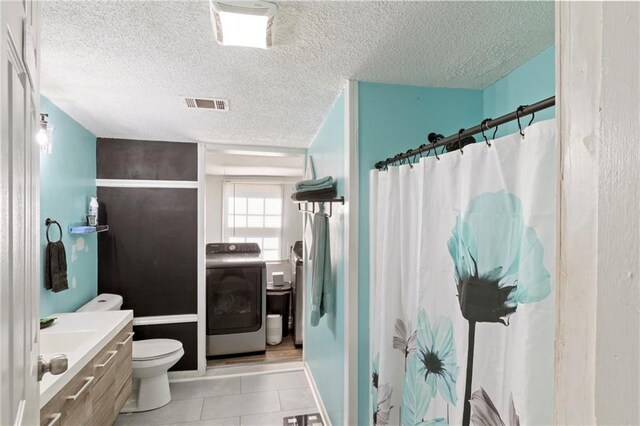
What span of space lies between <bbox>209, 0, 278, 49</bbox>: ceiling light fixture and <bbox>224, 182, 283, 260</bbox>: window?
4.11 meters

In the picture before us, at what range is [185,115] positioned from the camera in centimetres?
220

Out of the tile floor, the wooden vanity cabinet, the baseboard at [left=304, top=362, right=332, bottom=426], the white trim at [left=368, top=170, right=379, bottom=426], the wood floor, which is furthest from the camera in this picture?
the wood floor

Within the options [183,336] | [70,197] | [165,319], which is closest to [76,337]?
[70,197]

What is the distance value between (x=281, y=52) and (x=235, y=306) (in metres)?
2.94

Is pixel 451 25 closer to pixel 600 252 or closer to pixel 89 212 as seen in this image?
pixel 600 252

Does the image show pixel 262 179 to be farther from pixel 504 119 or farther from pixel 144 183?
pixel 504 119

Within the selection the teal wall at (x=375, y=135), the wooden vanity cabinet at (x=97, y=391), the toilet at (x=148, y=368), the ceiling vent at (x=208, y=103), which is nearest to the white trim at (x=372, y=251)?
the teal wall at (x=375, y=135)

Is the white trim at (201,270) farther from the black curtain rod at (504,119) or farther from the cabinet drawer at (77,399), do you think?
the black curtain rod at (504,119)

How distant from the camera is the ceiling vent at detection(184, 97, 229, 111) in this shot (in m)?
1.92

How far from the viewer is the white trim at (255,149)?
3023 millimetres

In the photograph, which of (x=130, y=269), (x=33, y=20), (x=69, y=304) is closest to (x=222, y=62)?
(x=33, y=20)

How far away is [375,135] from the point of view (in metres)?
1.67

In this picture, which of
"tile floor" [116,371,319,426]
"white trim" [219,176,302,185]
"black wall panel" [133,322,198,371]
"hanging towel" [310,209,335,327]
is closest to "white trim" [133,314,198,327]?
"black wall panel" [133,322,198,371]

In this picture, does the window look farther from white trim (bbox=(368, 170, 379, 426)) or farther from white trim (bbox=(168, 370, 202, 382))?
white trim (bbox=(368, 170, 379, 426))
